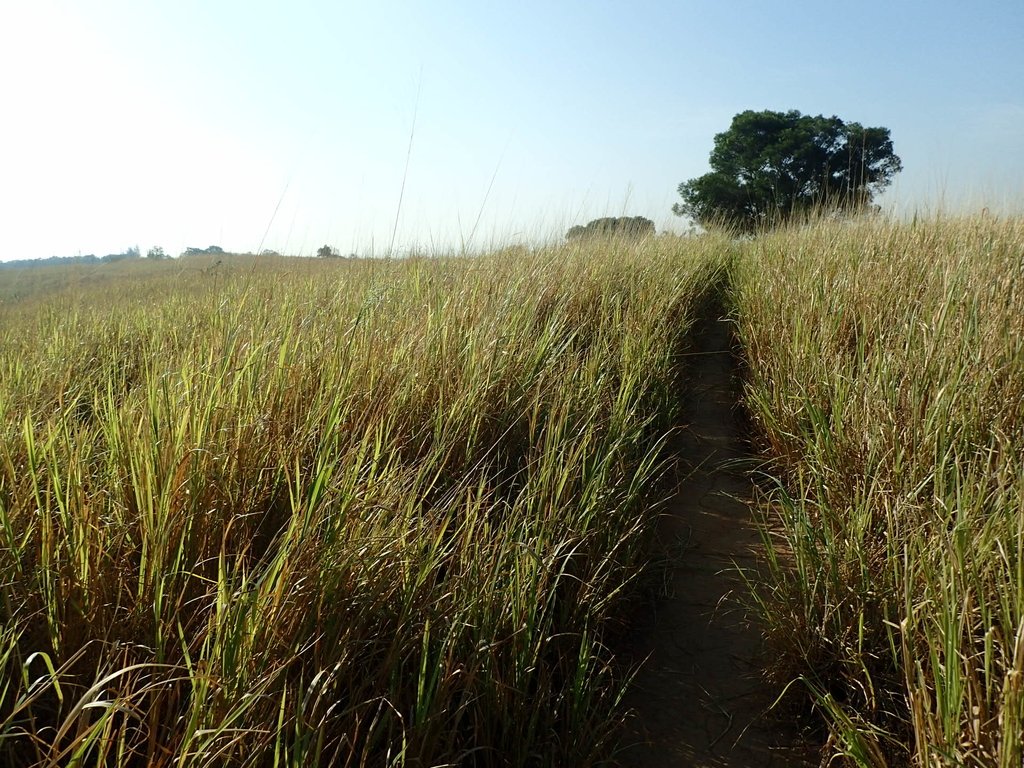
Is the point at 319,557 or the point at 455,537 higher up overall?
the point at 319,557

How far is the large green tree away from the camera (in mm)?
18203

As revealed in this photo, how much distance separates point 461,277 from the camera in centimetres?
398

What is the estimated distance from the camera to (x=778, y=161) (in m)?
18.5

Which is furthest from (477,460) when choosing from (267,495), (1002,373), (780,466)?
(1002,373)

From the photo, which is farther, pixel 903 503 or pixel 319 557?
pixel 903 503

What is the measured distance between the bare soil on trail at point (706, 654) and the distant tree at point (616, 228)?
422 centimetres

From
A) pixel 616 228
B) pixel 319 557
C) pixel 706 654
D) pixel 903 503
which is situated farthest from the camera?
pixel 616 228

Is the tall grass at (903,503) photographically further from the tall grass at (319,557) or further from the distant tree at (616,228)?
the distant tree at (616,228)

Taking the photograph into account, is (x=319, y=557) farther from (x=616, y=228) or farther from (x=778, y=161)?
(x=778, y=161)

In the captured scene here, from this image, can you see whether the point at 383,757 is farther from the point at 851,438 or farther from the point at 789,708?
the point at 851,438

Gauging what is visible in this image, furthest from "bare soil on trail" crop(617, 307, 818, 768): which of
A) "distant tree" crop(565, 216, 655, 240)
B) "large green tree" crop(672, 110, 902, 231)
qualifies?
"large green tree" crop(672, 110, 902, 231)

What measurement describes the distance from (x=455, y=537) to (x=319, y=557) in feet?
1.85

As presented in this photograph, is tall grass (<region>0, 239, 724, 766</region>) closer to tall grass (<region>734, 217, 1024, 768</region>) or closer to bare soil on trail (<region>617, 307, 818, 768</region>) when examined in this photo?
bare soil on trail (<region>617, 307, 818, 768</region>)

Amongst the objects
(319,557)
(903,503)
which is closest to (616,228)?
(903,503)
